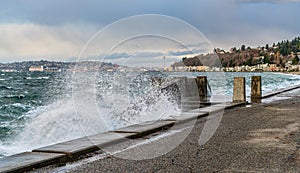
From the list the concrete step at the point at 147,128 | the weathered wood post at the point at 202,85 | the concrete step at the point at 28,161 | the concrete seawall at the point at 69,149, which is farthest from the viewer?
the weathered wood post at the point at 202,85

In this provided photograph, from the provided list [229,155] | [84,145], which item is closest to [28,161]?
[84,145]

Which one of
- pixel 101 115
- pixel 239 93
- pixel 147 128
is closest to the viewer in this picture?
pixel 147 128

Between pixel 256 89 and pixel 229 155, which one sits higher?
pixel 256 89

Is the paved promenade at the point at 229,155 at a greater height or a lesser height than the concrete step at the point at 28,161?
lesser

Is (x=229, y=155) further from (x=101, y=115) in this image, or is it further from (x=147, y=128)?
(x=101, y=115)

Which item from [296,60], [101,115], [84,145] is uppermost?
[296,60]

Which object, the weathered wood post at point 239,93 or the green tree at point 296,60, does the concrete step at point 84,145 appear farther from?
the green tree at point 296,60

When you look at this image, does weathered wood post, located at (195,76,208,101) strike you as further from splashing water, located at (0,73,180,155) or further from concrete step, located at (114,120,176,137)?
concrete step, located at (114,120,176,137)

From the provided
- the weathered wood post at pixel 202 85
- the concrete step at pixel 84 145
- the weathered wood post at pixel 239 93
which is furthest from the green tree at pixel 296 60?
the concrete step at pixel 84 145

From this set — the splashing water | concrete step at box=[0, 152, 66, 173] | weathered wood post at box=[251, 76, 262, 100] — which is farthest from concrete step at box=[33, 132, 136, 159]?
weathered wood post at box=[251, 76, 262, 100]

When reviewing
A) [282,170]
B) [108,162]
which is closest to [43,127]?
[108,162]

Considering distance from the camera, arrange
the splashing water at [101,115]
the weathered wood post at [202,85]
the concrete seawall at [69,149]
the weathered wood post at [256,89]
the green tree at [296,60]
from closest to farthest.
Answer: the concrete seawall at [69,149] → the splashing water at [101,115] → the weathered wood post at [202,85] → the weathered wood post at [256,89] → the green tree at [296,60]

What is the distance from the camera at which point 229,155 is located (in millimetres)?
6680

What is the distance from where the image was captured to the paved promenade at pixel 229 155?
19.3ft
